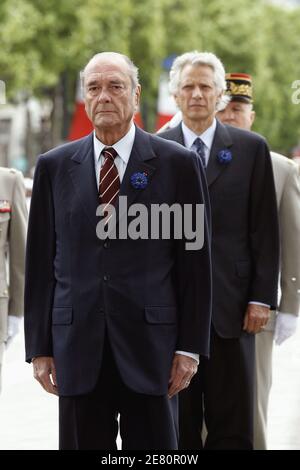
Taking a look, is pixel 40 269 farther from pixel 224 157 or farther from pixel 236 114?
pixel 236 114

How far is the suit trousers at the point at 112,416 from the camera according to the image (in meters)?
5.06

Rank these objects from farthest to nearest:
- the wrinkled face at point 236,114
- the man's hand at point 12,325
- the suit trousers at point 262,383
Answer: the wrinkled face at point 236,114
the man's hand at point 12,325
the suit trousers at point 262,383

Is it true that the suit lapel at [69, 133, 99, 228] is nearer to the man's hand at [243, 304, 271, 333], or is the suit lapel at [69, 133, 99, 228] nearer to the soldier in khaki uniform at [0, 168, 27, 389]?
the man's hand at [243, 304, 271, 333]

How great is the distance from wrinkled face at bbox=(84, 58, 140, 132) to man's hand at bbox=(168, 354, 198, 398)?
0.85m

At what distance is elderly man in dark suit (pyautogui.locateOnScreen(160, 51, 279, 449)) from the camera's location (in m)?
6.30

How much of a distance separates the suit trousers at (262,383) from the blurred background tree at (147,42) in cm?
3356

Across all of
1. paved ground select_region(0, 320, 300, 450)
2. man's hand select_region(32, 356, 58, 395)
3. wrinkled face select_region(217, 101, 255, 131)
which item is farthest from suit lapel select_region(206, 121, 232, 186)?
paved ground select_region(0, 320, 300, 450)

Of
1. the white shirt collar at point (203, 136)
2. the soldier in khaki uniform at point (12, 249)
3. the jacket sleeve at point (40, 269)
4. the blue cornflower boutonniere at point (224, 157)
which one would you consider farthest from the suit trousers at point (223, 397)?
the jacket sleeve at point (40, 269)

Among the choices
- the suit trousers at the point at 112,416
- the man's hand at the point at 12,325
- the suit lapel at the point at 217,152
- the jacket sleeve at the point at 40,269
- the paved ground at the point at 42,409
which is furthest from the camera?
the paved ground at the point at 42,409

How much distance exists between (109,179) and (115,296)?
0.43 metres

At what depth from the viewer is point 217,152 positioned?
6477 mm

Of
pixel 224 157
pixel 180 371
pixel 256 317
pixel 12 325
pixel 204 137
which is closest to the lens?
pixel 180 371

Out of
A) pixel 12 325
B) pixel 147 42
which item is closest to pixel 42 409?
pixel 12 325

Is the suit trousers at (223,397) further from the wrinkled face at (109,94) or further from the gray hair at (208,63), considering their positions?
the wrinkled face at (109,94)
